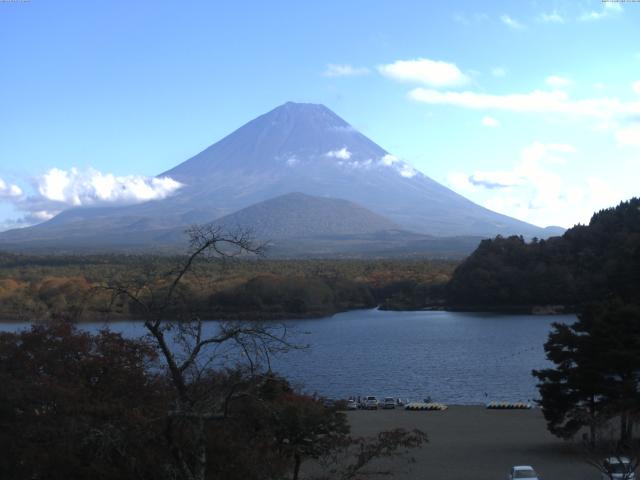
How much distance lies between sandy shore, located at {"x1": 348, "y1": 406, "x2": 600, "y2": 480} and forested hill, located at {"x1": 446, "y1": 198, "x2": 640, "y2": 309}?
26.5 metres

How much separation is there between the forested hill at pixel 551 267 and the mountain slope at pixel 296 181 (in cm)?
7925

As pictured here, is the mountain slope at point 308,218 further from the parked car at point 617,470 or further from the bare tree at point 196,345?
the bare tree at point 196,345

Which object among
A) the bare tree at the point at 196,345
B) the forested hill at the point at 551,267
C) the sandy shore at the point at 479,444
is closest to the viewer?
the bare tree at the point at 196,345

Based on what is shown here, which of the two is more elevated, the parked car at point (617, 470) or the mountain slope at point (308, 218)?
the mountain slope at point (308, 218)

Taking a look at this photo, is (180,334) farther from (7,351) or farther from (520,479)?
(520,479)

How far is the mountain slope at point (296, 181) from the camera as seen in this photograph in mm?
135500

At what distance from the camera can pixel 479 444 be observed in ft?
42.8

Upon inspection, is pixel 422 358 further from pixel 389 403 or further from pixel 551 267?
pixel 551 267

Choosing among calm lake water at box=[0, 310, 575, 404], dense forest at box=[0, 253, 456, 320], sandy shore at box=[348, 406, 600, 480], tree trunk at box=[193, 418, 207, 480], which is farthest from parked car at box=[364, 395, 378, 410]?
dense forest at box=[0, 253, 456, 320]

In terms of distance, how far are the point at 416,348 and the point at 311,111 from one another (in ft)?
438

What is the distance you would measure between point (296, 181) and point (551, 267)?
10319 cm

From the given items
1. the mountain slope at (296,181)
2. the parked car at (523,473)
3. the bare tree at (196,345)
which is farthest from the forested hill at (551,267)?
the mountain slope at (296,181)

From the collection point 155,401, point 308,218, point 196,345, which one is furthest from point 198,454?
point 308,218

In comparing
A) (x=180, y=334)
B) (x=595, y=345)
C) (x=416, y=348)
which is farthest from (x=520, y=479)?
(x=416, y=348)
